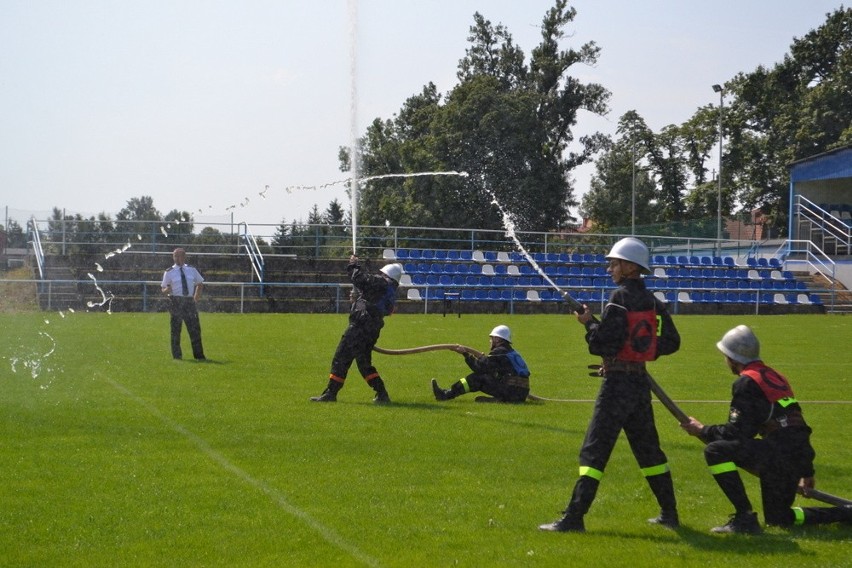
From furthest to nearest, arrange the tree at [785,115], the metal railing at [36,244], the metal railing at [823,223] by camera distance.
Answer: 1. the tree at [785,115]
2. the metal railing at [823,223]
3. the metal railing at [36,244]

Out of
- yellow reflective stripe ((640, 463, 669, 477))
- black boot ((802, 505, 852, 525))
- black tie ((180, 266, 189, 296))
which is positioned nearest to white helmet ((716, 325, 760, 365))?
yellow reflective stripe ((640, 463, 669, 477))

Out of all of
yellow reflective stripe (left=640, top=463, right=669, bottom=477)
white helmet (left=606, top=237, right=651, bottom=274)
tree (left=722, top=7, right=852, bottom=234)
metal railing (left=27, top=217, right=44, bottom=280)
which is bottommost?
yellow reflective stripe (left=640, top=463, right=669, bottom=477)

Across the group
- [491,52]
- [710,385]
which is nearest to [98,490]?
[710,385]

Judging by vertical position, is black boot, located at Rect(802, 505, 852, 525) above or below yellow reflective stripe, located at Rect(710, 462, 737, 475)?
below

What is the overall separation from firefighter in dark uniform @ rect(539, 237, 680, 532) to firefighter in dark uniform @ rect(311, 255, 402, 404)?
666cm

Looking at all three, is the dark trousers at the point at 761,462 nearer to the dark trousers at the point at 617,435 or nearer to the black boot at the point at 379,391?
the dark trousers at the point at 617,435

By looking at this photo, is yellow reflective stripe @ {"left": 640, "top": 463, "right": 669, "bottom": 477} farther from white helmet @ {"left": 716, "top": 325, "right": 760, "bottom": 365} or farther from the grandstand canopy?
the grandstand canopy

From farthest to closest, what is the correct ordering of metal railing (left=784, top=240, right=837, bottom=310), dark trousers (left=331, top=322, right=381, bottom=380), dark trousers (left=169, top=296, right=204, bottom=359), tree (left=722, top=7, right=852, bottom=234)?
1. tree (left=722, top=7, right=852, bottom=234)
2. metal railing (left=784, top=240, right=837, bottom=310)
3. dark trousers (left=169, top=296, right=204, bottom=359)
4. dark trousers (left=331, top=322, right=381, bottom=380)

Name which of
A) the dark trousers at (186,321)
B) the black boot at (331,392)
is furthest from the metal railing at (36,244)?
the black boot at (331,392)

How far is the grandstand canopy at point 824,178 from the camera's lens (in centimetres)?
5034

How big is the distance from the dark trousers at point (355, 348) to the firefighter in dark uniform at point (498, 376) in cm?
109

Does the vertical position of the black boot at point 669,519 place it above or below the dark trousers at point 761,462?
below

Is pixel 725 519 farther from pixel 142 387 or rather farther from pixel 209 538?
pixel 142 387

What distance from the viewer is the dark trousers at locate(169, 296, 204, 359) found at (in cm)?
1945
